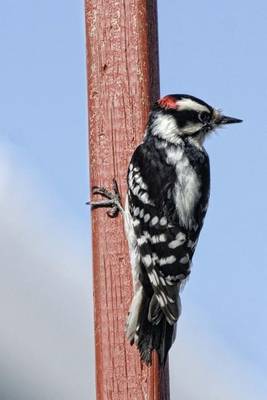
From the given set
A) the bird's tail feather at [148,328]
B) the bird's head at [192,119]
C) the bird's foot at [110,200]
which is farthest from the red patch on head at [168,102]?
the bird's tail feather at [148,328]

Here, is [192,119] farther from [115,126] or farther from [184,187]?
[115,126]

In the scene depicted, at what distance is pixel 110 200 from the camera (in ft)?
16.3

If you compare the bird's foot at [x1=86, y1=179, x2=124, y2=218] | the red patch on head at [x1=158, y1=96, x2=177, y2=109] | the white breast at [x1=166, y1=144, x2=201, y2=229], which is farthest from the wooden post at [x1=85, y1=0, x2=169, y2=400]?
the white breast at [x1=166, y1=144, x2=201, y2=229]

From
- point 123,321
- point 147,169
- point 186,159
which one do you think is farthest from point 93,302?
point 186,159

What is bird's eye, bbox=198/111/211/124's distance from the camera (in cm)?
579

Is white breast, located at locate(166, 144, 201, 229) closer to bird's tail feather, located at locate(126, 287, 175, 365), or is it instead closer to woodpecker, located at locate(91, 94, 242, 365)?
woodpecker, located at locate(91, 94, 242, 365)

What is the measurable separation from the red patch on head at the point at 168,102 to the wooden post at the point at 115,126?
0.17 meters

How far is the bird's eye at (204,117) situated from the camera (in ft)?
19.0

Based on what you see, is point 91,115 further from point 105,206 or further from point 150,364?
point 150,364

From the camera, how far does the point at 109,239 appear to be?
197 inches

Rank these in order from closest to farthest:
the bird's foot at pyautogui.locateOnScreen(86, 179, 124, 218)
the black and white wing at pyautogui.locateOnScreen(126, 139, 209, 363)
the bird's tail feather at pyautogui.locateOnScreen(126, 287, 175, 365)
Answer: the bird's tail feather at pyautogui.locateOnScreen(126, 287, 175, 365) < the black and white wing at pyautogui.locateOnScreen(126, 139, 209, 363) < the bird's foot at pyautogui.locateOnScreen(86, 179, 124, 218)

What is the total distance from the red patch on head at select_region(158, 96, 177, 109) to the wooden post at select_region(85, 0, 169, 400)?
171 millimetres

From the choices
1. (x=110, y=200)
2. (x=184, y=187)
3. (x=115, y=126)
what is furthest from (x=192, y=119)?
(x=110, y=200)

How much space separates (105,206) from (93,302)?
453 millimetres
